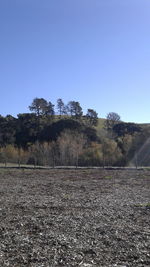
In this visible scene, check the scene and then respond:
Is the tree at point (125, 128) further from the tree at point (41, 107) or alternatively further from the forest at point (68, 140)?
the tree at point (41, 107)

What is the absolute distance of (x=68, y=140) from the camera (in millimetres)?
82875

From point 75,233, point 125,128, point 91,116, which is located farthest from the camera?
point 91,116

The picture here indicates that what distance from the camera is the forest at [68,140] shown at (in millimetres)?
72375

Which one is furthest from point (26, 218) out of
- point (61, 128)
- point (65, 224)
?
point (61, 128)

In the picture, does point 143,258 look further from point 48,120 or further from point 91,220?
point 48,120

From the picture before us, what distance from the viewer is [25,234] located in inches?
366

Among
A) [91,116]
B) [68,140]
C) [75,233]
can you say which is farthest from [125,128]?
[75,233]

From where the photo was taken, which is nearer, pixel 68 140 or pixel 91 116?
pixel 68 140

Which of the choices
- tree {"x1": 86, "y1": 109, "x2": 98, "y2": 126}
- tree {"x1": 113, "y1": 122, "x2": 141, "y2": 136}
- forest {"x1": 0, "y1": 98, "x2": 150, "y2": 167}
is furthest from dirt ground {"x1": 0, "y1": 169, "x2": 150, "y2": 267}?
tree {"x1": 86, "y1": 109, "x2": 98, "y2": 126}

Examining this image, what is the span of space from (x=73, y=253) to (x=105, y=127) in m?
137

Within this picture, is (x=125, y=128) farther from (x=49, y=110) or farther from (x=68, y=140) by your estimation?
(x=68, y=140)

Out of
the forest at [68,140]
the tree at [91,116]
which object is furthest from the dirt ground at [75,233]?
the tree at [91,116]

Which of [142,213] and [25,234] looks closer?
[25,234]

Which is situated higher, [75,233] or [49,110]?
[49,110]
